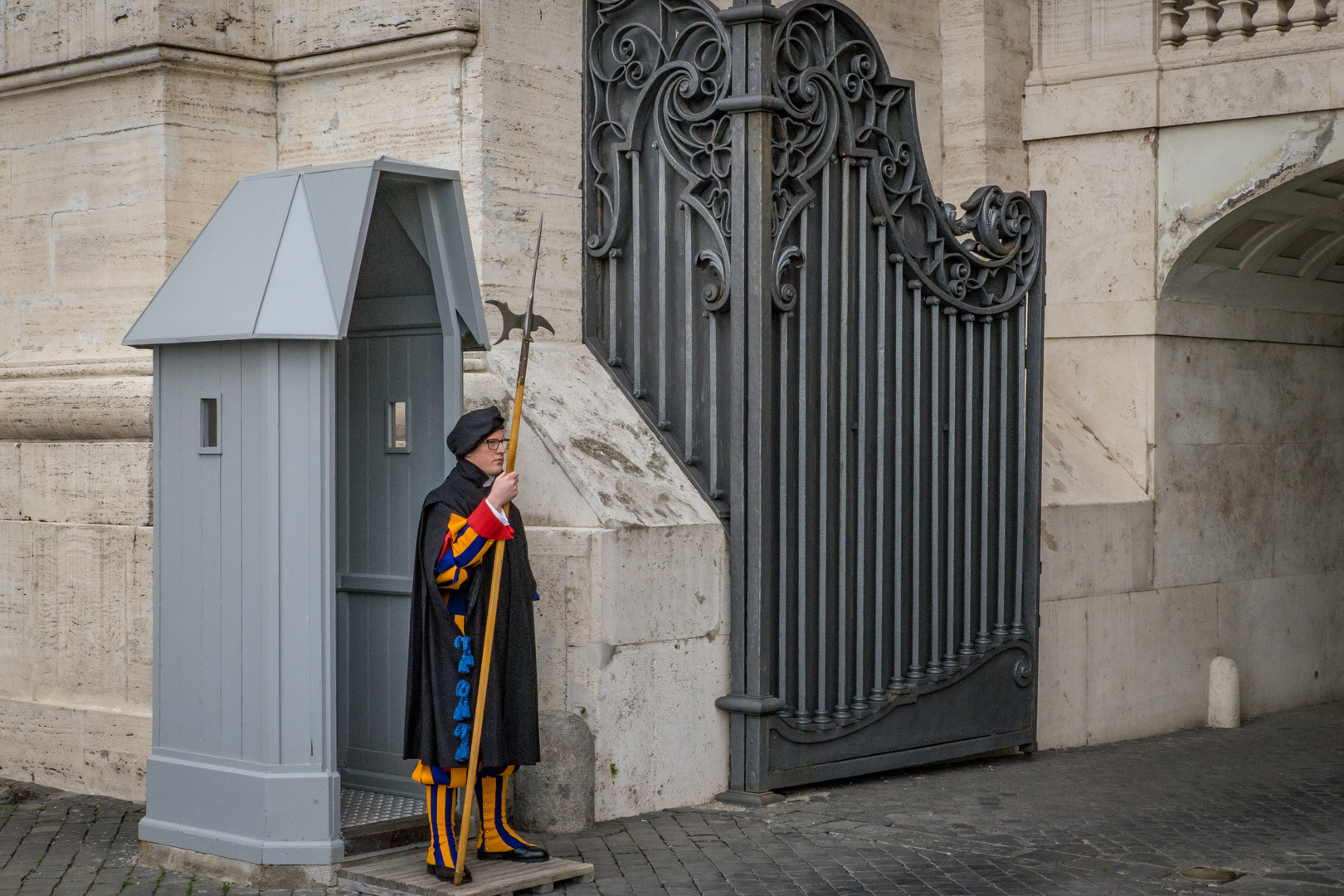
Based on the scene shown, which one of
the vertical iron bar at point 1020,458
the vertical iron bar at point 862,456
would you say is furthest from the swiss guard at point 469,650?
the vertical iron bar at point 1020,458

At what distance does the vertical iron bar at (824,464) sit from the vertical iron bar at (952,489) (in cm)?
82

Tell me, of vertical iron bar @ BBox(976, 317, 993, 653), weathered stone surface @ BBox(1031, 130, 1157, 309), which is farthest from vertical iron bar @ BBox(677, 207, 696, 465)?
weathered stone surface @ BBox(1031, 130, 1157, 309)

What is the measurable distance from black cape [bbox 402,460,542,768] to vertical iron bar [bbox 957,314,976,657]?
2926mm

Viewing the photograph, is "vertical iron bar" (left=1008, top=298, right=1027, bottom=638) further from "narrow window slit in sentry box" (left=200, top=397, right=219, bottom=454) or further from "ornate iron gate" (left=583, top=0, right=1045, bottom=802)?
"narrow window slit in sentry box" (left=200, top=397, right=219, bottom=454)

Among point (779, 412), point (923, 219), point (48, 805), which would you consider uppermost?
point (923, 219)

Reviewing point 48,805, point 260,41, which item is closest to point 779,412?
point 260,41

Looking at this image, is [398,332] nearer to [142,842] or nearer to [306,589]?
[306,589]

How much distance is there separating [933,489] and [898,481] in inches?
10.4

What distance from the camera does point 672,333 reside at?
293 inches

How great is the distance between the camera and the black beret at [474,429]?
572cm

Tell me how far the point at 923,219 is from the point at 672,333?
1409 mm

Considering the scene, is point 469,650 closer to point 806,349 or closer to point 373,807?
point 373,807

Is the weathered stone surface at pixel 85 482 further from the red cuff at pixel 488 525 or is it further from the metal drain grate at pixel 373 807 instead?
the red cuff at pixel 488 525

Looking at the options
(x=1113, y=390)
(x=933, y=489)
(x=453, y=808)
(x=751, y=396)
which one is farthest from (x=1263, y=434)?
(x=453, y=808)
